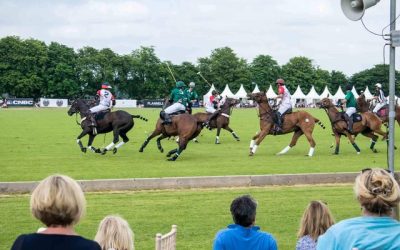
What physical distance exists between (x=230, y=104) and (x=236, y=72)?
114235mm

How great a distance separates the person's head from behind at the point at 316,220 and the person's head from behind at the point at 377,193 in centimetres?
196

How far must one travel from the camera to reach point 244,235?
605 cm

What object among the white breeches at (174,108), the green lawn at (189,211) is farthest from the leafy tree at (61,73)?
the green lawn at (189,211)

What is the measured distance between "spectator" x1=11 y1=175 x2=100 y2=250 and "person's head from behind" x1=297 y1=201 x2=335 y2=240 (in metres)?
2.64

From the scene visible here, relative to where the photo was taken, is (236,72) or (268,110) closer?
(268,110)

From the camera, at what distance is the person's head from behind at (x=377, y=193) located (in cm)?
414

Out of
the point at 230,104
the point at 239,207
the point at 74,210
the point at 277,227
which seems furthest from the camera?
the point at 230,104

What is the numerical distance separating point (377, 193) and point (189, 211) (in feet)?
29.1

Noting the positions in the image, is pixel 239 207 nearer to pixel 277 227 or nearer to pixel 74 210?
pixel 74 210

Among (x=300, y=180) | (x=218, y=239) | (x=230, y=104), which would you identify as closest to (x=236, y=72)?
(x=230, y=104)

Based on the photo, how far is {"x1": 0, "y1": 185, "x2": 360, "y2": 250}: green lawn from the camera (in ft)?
35.0

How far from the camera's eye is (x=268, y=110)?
25.0m

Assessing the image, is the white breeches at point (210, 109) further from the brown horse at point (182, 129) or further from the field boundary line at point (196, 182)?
the field boundary line at point (196, 182)

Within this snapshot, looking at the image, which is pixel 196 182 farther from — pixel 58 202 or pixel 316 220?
pixel 58 202
